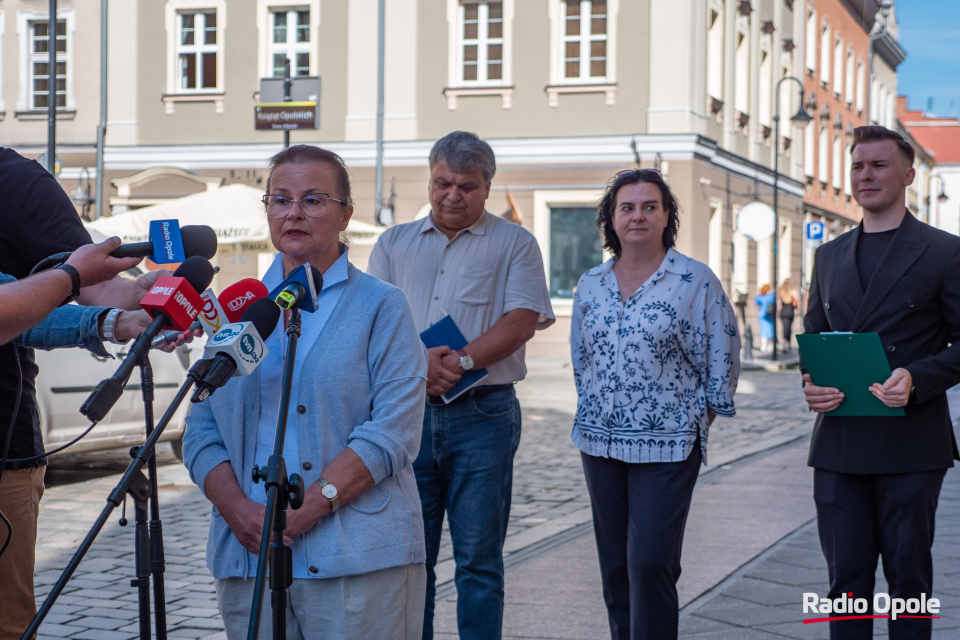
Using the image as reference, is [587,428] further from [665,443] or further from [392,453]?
[392,453]

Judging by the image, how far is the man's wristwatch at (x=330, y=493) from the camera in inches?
108

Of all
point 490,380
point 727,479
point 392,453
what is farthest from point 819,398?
point 727,479

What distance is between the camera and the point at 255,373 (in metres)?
2.91

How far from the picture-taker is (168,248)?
2428mm

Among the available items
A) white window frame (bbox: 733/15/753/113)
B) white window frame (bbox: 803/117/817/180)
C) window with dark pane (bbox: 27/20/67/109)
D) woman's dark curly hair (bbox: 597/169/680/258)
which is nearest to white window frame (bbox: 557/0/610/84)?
white window frame (bbox: 733/15/753/113)

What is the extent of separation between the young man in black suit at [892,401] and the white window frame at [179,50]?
81.0 feet

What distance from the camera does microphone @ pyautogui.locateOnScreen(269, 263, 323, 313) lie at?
2523mm

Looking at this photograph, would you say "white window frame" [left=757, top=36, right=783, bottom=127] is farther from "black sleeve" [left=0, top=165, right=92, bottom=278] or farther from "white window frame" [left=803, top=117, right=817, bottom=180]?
"black sleeve" [left=0, top=165, right=92, bottom=278]

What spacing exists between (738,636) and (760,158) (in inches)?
1121

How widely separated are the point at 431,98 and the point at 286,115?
40.2 ft

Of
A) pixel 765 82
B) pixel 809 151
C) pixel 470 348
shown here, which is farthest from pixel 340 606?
pixel 809 151

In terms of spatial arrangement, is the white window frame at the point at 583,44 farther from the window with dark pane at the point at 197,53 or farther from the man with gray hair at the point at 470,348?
the man with gray hair at the point at 470,348

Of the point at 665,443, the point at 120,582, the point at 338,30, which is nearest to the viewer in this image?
the point at 665,443

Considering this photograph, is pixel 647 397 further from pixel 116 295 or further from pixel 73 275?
pixel 73 275
